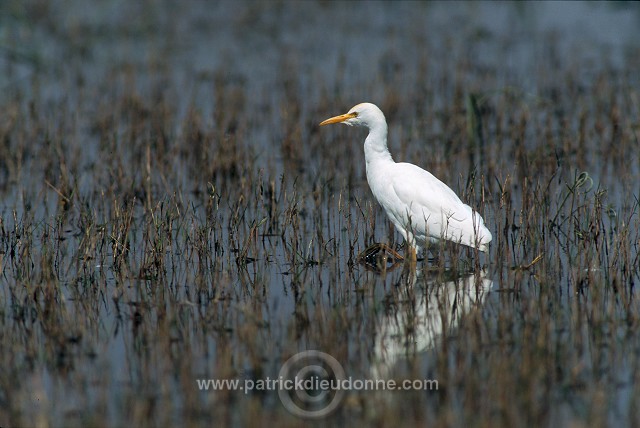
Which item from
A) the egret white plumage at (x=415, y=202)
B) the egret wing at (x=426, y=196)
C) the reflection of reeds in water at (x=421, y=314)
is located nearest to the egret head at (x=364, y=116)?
the egret white plumage at (x=415, y=202)

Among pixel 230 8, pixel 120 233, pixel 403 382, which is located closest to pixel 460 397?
pixel 403 382

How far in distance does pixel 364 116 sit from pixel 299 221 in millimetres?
1056

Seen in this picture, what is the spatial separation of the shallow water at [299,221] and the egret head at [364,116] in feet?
2.04

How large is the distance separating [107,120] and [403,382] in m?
7.84

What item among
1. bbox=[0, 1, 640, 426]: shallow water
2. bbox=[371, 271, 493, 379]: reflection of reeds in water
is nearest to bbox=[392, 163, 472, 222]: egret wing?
bbox=[0, 1, 640, 426]: shallow water

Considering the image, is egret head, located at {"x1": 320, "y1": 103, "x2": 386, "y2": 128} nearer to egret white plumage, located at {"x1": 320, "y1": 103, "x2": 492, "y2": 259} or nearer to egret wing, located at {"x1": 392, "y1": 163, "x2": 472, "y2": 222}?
egret white plumage, located at {"x1": 320, "y1": 103, "x2": 492, "y2": 259}

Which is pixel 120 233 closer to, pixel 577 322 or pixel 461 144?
pixel 577 322

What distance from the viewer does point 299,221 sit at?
848cm

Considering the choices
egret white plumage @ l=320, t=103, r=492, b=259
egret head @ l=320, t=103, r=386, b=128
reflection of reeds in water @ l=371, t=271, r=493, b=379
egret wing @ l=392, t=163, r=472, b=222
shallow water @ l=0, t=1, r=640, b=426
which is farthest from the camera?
egret head @ l=320, t=103, r=386, b=128

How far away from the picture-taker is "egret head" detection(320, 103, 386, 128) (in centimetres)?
817

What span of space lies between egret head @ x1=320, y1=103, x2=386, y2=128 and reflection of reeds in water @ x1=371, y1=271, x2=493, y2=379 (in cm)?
147

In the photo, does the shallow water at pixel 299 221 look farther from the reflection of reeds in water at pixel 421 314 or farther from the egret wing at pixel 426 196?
the egret wing at pixel 426 196

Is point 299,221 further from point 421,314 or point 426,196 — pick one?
point 421,314

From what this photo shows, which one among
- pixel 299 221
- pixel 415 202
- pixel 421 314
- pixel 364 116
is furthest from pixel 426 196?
pixel 421 314
